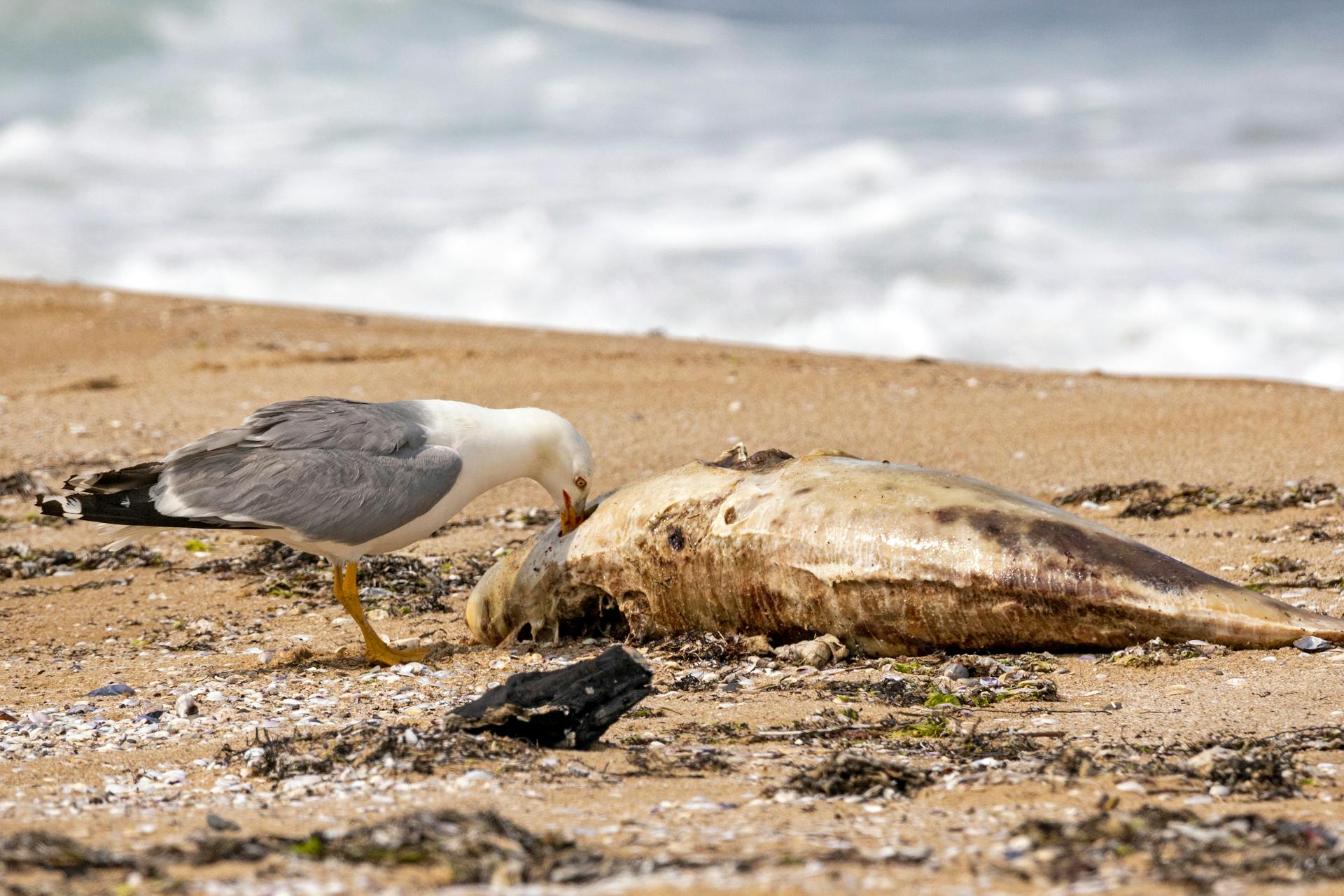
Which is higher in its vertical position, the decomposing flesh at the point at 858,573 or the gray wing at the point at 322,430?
the gray wing at the point at 322,430

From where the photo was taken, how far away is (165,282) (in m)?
20.9

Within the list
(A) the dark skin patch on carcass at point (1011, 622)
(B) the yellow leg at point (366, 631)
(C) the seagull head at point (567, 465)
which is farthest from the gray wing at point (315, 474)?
(A) the dark skin patch on carcass at point (1011, 622)

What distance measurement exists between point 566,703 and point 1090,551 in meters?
1.89

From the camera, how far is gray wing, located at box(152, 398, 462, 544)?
498 cm

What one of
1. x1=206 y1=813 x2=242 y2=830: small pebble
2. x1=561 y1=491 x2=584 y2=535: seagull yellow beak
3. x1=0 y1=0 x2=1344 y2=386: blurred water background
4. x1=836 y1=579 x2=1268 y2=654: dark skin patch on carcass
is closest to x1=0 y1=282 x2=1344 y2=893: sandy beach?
x1=206 y1=813 x2=242 y2=830: small pebble

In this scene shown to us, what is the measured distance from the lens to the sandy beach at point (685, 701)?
2.67m

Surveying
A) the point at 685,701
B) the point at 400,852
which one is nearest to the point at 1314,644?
the point at 685,701

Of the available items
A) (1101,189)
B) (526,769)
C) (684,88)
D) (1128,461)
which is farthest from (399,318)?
(684,88)

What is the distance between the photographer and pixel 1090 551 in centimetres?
448

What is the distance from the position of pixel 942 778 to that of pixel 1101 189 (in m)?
21.0

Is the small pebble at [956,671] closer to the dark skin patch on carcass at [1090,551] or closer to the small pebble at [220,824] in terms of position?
the dark skin patch on carcass at [1090,551]

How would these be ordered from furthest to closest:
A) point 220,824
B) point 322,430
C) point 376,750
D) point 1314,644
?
point 322,430, point 1314,644, point 376,750, point 220,824

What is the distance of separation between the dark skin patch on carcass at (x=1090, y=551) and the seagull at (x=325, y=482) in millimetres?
1699

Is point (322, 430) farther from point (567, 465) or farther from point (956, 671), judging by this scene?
point (956, 671)
